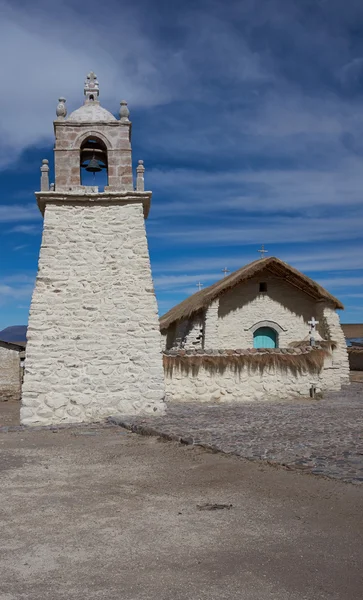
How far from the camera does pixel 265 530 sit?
4398 mm

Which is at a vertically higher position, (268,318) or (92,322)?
(268,318)

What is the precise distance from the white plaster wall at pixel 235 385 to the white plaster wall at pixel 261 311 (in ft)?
15.1

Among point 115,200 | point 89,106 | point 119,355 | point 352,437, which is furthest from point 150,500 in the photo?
point 89,106

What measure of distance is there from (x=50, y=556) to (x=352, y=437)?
18.9 ft

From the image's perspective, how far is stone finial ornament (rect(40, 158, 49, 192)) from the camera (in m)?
11.6

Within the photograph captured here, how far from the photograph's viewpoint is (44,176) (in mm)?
11656

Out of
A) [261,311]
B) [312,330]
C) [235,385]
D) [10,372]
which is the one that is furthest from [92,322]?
[261,311]

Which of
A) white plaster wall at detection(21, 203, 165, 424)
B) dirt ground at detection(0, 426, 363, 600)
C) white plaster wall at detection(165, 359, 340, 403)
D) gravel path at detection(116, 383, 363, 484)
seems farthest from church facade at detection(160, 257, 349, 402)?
dirt ground at detection(0, 426, 363, 600)

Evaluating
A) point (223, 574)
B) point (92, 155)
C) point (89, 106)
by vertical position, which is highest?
point (89, 106)

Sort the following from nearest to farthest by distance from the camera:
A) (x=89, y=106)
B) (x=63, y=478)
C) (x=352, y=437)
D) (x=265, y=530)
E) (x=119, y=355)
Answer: (x=265, y=530) → (x=63, y=478) → (x=352, y=437) → (x=119, y=355) → (x=89, y=106)

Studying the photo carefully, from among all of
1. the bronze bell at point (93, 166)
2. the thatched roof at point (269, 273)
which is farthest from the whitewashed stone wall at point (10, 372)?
the bronze bell at point (93, 166)

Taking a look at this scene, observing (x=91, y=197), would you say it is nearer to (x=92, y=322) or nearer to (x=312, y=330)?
(x=92, y=322)

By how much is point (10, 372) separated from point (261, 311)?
943 cm

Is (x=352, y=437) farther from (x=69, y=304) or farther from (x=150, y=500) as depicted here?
(x=69, y=304)
